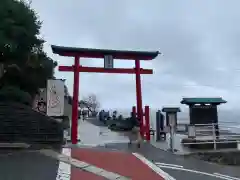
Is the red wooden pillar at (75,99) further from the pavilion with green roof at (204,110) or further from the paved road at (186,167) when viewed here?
the pavilion with green roof at (204,110)

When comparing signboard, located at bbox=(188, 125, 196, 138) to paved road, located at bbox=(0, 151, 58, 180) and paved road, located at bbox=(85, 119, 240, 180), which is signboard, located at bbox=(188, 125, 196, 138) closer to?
paved road, located at bbox=(85, 119, 240, 180)

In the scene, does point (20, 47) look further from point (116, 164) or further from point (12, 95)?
point (116, 164)

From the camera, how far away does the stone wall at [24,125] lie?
34.7 ft

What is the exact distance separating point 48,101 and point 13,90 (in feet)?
7.63

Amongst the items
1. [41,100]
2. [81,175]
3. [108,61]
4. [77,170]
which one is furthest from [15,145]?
[108,61]

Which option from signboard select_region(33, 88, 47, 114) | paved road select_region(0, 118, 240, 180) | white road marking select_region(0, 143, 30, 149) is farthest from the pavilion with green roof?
white road marking select_region(0, 143, 30, 149)

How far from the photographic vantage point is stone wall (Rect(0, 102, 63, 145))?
10586mm

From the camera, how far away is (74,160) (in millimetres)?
9383

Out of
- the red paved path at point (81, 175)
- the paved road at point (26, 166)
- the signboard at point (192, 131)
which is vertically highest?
the signboard at point (192, 131)

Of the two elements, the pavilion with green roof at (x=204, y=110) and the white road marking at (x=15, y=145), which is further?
the pavilion with green roof at (x=204, y=110)

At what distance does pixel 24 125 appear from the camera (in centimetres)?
1088

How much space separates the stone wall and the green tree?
1993mm

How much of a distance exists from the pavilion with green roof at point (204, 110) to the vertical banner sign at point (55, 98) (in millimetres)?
6729

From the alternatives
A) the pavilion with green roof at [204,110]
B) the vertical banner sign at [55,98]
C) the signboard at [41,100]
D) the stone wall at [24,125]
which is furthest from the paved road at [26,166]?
the pavilion with green roof at [204,110]
